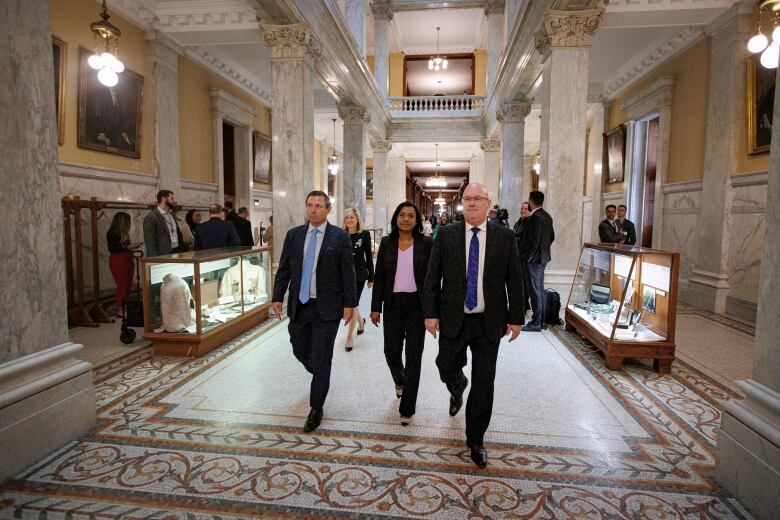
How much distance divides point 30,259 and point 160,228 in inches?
138

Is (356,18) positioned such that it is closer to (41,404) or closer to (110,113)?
(110,113)

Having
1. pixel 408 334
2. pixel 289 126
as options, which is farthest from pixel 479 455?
pixel 289 126

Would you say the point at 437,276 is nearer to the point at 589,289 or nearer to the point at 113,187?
the point at 589,289

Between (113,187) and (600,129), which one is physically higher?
(600,129)

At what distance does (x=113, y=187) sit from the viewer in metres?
7.55

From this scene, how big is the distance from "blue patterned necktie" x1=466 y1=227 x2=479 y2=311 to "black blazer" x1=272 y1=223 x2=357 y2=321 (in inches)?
36.0

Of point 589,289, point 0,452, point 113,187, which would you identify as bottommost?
point 0,452

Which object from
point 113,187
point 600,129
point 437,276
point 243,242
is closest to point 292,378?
point 437,276

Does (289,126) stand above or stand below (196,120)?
below

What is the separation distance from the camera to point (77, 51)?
675 cm

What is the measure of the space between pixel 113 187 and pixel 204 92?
4047 mm

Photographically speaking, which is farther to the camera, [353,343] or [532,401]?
[353,343]

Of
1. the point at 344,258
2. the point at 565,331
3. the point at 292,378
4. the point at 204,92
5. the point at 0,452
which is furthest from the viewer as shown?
the point at 204,92

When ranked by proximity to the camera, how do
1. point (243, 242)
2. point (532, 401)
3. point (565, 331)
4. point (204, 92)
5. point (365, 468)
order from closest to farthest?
point (365, 468) → point (532, 401) → point (565, 331) → point (243, 242) → point (204, 92)
